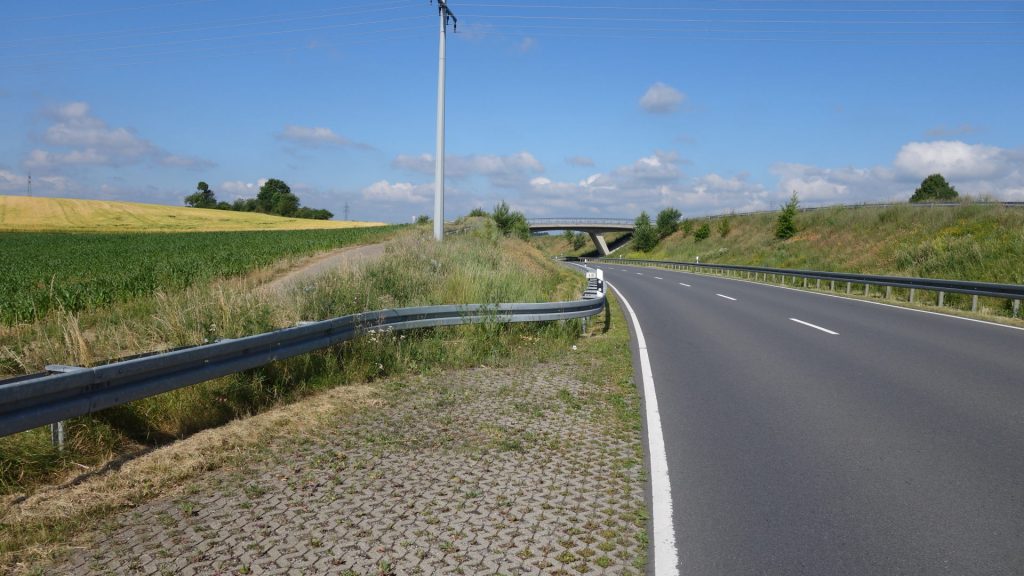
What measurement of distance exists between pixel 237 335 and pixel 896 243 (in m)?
40.1

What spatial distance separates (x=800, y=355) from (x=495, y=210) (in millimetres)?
41039

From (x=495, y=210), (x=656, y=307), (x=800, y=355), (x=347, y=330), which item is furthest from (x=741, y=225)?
(x=347, y=330)

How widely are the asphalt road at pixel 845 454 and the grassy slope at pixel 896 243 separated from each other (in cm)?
1597

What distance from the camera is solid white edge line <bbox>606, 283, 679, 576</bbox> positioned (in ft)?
11.9

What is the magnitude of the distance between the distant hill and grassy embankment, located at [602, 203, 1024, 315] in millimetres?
46475

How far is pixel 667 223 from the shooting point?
8956 cm

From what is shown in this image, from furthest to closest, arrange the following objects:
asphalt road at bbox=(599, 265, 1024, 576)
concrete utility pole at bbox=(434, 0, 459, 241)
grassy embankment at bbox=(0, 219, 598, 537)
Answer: concrete utility pole at bbox=(434, 0, 459, 241), grassy embankment at bbox=(0, 219, 598, 537), asphalt road at bbox=(599, 265, 1024, 576)

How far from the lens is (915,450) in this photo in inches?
222

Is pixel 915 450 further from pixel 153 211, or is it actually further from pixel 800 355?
pixel 153 211

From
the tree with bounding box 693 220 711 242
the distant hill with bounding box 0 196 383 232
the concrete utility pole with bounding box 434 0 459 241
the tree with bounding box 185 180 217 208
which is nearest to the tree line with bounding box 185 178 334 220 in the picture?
the tree with bounding box 185 180 217 208

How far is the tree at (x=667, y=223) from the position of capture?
293ft

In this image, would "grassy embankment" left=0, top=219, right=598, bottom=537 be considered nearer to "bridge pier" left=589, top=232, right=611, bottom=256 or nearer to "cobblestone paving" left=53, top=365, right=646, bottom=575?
"cobblestone paving" left=53, top=365, right=646, bottom=575

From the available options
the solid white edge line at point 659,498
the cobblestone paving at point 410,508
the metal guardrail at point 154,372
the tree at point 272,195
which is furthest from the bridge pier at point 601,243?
the cobblestone paving at point 410,508

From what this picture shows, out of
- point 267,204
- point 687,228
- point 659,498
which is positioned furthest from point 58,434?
point 267,204
